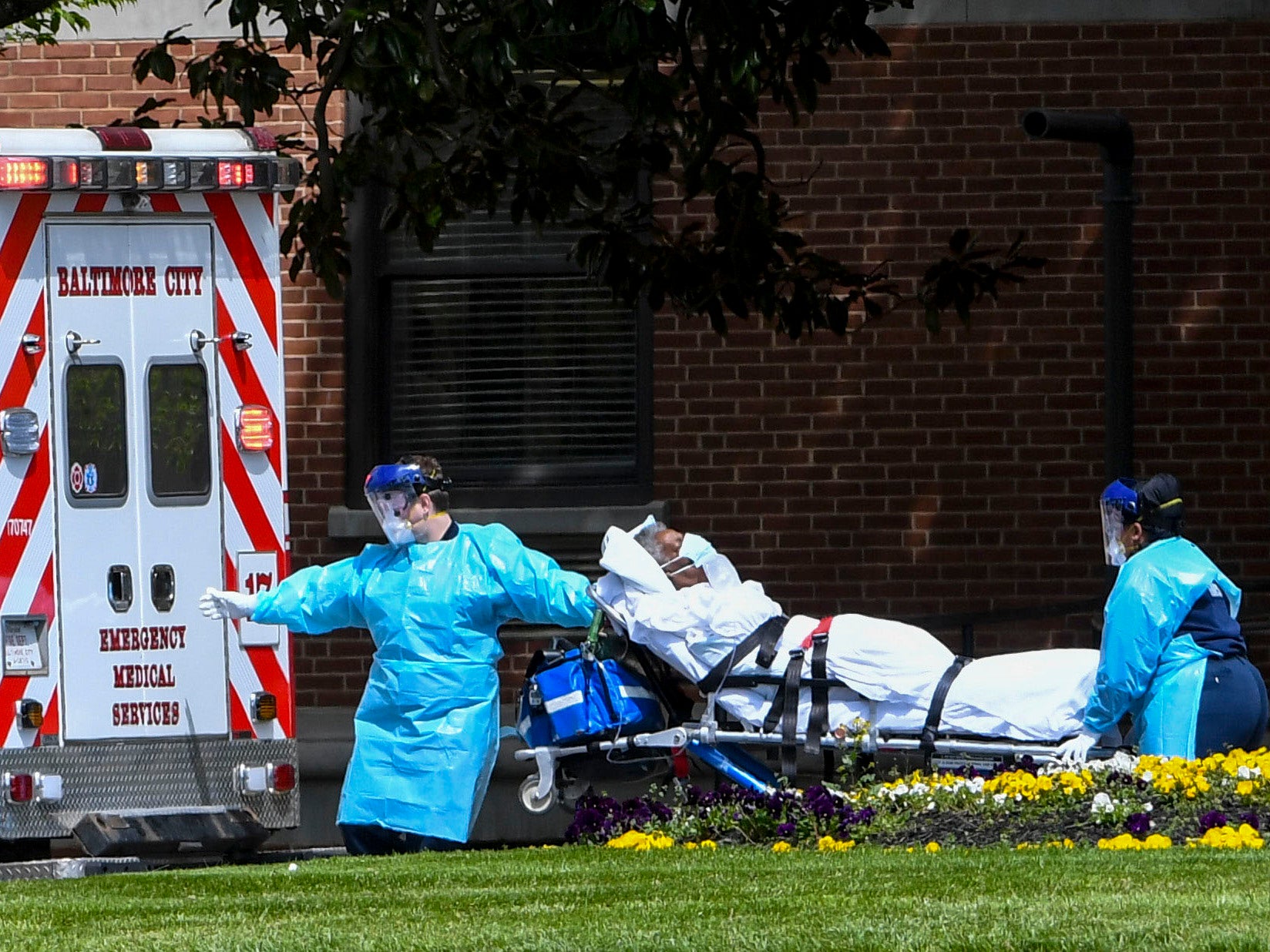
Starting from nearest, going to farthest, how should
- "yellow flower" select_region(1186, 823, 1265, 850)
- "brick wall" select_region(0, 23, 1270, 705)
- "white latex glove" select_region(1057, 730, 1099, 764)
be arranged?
"yellow flower" select_region(1186, 823, 1265, 850), "white latex glove" select_region(1057, 730, 1099, 764), "brick wall" select_region(0, 23, 1270, 705)

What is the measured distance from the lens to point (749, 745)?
8023 mm

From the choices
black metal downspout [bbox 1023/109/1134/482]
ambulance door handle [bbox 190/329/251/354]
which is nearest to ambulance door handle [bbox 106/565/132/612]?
ambulance door handle [bbox 190/329/251/354]

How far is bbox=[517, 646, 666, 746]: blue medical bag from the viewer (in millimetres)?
7879

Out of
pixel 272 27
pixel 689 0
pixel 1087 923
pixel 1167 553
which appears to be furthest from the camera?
pixel 272 27

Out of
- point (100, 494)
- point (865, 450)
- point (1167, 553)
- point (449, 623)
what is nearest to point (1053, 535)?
point (865, 450)

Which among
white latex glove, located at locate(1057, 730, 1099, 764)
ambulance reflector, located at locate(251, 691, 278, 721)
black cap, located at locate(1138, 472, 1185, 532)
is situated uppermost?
black cap, located at locate(1138, 472, 1185, 532)

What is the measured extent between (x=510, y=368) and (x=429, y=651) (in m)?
4.54

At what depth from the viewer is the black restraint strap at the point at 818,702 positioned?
7.76 meters

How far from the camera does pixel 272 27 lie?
1183cm

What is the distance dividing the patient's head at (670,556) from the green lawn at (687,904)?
115cm

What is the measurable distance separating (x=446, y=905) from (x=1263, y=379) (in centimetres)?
734

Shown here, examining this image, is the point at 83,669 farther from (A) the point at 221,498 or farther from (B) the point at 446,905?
(B) the point at 446,905

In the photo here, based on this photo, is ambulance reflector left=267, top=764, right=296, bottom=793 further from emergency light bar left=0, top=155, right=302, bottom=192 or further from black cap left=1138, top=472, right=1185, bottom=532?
black cap left=1138, top=472, right=1185, bottom=532

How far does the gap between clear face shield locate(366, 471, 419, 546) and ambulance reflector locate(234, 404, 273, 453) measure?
0.46m
